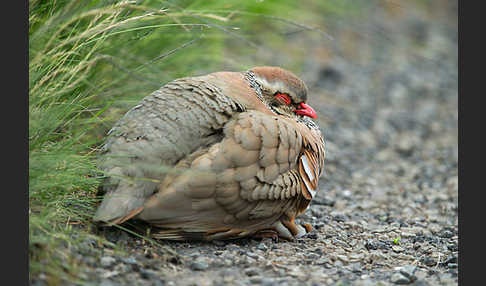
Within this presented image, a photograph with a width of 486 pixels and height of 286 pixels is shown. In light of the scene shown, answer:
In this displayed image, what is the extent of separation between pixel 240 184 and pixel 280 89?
132cm

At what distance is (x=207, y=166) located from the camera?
4.04m

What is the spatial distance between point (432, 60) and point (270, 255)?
798 centimetres

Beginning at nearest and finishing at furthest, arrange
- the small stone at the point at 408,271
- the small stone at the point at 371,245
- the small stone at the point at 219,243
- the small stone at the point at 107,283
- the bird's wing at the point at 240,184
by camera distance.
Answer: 1. the small stone at the point at 107,283
2. the bird's wing at the point at 240,184
3. the small stone at the point at 408,271
4. the small stone at the point at 219,243
5. the small stone at the point at 371,245

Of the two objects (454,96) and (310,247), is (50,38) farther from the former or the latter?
(454,96)

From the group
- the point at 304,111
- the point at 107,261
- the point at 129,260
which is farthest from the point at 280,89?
the point at 107,261

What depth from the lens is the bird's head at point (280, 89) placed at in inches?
202

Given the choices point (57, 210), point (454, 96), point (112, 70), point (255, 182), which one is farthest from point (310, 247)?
point (454, 96)

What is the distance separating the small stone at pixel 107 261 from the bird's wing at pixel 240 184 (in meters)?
0.35

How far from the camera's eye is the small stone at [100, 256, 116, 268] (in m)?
3.68

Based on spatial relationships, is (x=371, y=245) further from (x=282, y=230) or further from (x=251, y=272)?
(x=251, y=272)

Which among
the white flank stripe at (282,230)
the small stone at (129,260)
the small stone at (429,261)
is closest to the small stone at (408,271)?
the small stone at (429,261)

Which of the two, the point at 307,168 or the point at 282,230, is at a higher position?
the point at 307,168

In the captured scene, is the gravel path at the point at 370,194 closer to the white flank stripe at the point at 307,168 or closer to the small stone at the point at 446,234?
the small stone at the point at 446,234

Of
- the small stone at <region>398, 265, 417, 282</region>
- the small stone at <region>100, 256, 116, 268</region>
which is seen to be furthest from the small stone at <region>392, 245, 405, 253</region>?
the small stone at <region>100, 256, 116, 268</region>
